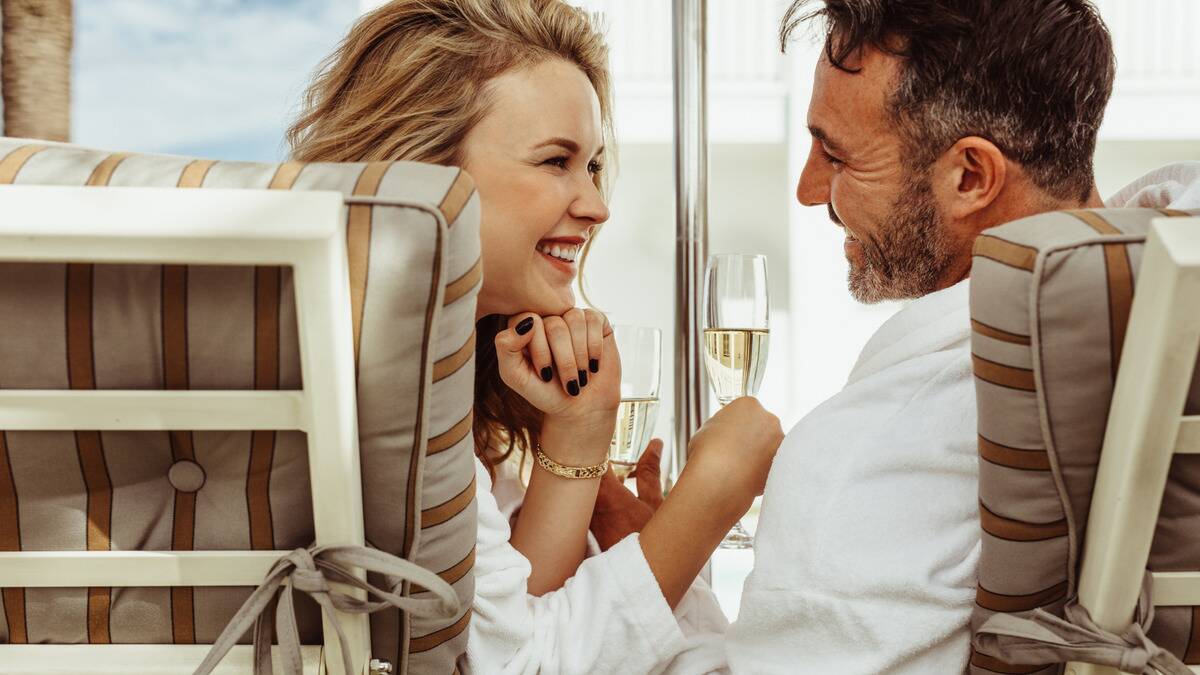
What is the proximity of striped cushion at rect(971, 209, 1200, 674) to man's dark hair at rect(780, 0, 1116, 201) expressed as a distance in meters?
0.60

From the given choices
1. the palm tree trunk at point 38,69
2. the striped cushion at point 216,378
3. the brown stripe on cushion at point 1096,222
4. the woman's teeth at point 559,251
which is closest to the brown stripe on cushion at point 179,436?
the striped cushion at point 216,378

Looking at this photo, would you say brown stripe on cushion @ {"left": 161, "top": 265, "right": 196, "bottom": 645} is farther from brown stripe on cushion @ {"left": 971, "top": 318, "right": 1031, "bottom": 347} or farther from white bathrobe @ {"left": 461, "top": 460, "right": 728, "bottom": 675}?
brown stripe on cushion @ {"left": 971, "top": 318, "right": 1031, "bottom": 347}

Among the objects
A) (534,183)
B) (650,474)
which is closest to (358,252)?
(534,183)

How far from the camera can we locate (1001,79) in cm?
128

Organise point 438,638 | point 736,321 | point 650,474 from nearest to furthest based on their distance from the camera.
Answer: point 438,638 → point 736,321 → point 650,474

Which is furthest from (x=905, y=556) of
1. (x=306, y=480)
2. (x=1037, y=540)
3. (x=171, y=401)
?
(x=171, y=401)

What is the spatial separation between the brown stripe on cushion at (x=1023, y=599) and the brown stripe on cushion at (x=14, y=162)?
78 cm

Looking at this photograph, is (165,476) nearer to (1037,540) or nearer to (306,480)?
(306,480)

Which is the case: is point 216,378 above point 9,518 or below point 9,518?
above

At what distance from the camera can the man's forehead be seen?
1330 millimetres

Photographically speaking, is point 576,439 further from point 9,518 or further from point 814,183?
point 9,518

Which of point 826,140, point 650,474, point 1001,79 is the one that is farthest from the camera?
point 650,474

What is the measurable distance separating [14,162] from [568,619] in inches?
26.1

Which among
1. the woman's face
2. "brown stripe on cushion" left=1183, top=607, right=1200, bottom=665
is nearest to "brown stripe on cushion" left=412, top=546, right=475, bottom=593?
"brown stripe on cushion" left=1183, top=607, right=1200, bottom=665
